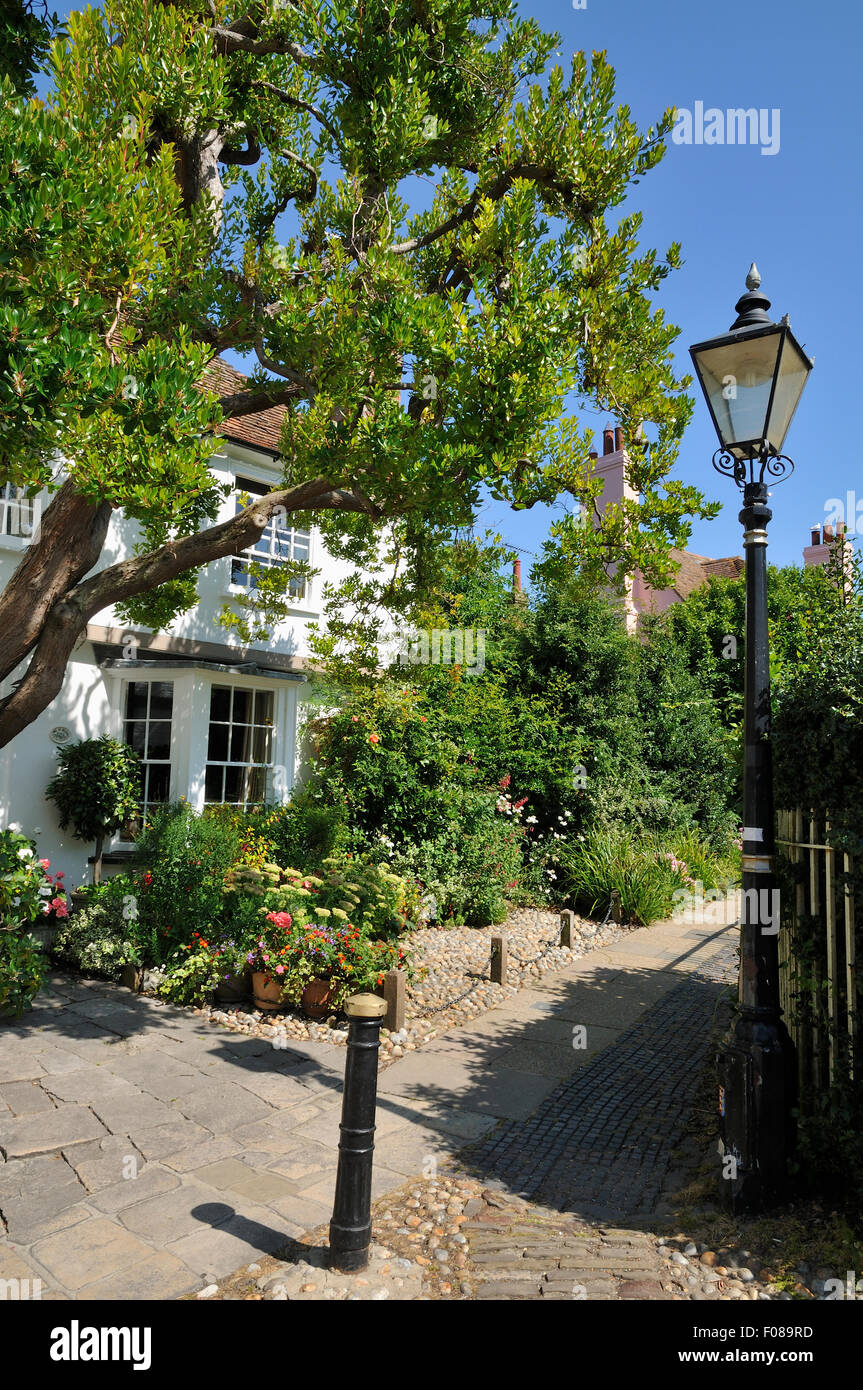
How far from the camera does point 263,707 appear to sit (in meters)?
10.7

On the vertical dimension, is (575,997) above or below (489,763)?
below

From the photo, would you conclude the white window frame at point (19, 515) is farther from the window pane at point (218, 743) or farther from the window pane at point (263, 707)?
the window pane at point (263, 707)

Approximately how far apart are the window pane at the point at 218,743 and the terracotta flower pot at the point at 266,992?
3978mm

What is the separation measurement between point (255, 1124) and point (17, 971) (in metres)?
2.64

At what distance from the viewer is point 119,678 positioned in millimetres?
9203

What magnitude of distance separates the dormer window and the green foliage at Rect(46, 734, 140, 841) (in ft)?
9.33

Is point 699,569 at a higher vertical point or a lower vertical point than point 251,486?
higher

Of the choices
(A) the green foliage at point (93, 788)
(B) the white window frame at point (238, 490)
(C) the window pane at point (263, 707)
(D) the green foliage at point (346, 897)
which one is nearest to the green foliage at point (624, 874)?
(D) the green foliage at point (346, 897)

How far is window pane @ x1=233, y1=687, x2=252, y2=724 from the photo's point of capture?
10273 millimetres

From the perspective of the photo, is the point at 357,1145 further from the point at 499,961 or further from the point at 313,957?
the point at 499,961

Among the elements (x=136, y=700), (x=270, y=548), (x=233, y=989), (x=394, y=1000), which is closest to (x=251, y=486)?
(x=270, y=548)

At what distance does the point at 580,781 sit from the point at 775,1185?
7.84 m

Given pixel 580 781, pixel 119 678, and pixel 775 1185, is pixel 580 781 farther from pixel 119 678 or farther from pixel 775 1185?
pixel 775 1185
